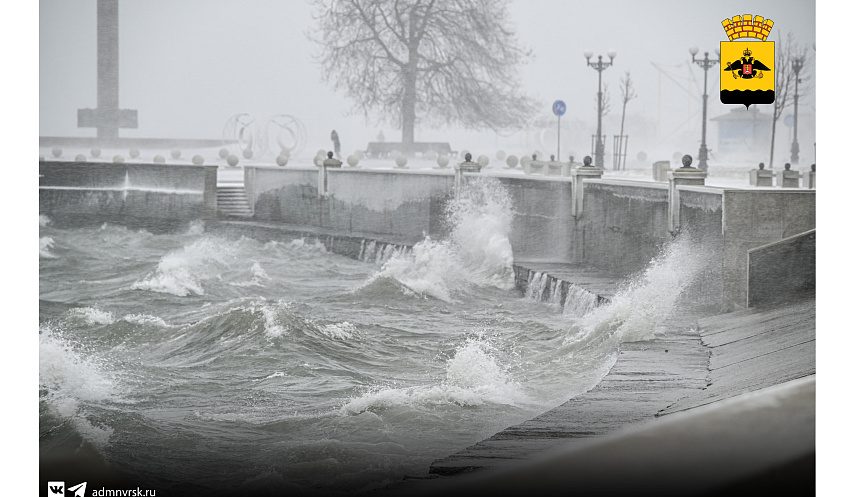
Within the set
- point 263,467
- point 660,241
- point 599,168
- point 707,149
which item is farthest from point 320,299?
point 263,467

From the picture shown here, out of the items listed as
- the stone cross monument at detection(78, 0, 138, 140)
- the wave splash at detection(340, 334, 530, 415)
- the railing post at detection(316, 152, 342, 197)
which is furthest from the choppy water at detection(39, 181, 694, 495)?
the stone cross monument at detection(78, 0, 138, 140)

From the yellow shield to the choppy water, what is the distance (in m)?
2.20

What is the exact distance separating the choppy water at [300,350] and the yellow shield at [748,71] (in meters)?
2.20

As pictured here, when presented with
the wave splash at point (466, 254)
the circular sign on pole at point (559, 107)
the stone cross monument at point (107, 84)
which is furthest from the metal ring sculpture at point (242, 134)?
the circular sign on pole at point (559, 107)

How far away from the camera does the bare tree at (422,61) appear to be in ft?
30.1

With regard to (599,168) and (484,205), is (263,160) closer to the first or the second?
(484,205)

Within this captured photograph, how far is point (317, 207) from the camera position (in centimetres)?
1672

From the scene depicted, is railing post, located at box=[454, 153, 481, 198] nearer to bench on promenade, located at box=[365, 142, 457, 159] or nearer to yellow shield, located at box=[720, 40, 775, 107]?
bench on promenade, located at box=[365, 142, 457, 159]

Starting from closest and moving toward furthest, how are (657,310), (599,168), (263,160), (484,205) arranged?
(657,310) < (599,168) < (263,160) < (484,205)

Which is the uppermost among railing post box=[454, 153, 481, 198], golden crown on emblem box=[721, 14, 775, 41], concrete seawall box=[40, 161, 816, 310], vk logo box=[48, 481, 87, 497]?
golden crown on emblem box=[721, 14, 775, 41]

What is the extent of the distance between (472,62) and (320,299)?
14.9ft

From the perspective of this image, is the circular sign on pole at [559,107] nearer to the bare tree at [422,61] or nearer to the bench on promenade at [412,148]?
the bare tree at [422,61]

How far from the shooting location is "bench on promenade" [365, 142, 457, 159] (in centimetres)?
1080

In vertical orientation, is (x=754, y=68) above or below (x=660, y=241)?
above
